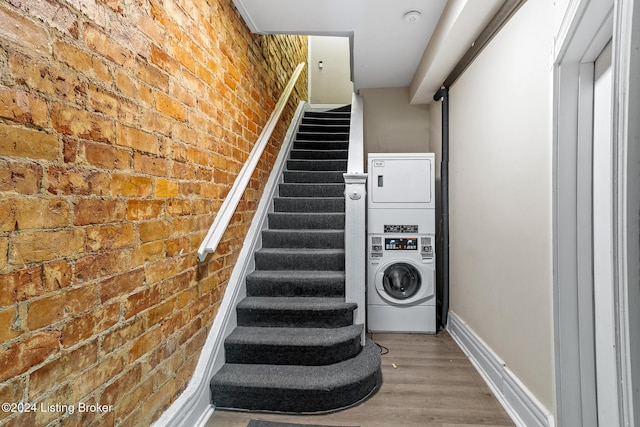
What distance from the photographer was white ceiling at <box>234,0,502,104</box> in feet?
7.24

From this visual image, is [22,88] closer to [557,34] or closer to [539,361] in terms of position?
[557,34]

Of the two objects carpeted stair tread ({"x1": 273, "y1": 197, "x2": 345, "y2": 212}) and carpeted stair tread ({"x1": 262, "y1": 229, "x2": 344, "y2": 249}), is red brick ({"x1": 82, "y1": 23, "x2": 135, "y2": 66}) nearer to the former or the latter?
carpeted stair tread ({"x1": 262, "y1": 229, "x2": 344, "y2": 249})

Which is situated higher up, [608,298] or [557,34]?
[557,34]

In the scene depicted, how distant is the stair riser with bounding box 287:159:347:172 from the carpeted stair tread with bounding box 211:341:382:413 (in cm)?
246

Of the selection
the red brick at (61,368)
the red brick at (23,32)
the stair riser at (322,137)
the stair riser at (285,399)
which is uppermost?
the stair riser at (322,137)

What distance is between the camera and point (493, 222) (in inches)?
84.1

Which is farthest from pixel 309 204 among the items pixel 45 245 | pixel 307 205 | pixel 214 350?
pixel 45 245

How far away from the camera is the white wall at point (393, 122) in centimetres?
398

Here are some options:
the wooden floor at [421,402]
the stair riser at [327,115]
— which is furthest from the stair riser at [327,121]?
the wooden floor at [421,402]

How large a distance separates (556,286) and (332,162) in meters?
2.86

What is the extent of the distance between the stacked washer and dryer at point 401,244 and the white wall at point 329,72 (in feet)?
10.9

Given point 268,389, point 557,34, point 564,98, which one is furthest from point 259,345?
point 557,34

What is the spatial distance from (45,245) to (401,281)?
2765mm

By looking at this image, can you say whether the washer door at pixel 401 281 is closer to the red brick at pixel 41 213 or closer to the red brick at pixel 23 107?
the red brick at pixel 41 213
